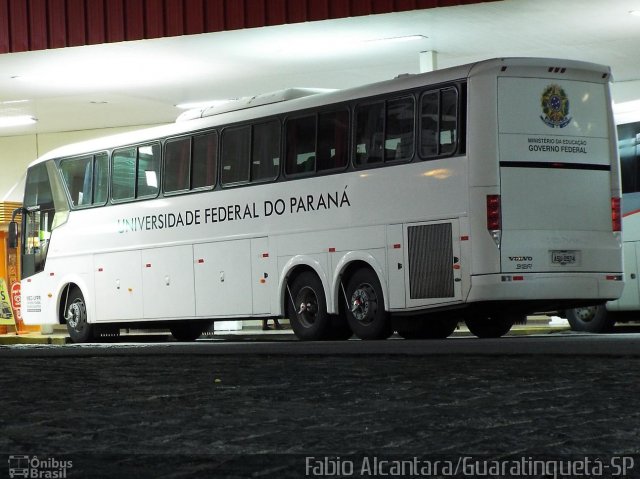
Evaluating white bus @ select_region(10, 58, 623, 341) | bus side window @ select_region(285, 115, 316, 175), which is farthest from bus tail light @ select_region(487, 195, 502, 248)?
bus side window @ select_region(285, 115, 316, 175)

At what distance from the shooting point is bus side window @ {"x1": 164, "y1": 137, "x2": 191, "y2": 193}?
68.7 feet

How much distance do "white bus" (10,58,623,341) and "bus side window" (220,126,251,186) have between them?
0.03 meters

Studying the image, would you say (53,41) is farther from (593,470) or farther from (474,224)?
(593,470)

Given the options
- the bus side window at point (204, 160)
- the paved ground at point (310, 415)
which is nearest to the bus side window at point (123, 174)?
the bus side window at point (204, 160)

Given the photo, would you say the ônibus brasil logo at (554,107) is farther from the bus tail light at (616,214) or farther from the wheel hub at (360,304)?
the wheel hub at (360,304)

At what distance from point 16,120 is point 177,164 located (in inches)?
471

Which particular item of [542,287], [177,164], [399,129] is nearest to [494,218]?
[542,287]

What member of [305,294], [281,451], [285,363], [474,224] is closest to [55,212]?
[305,294]

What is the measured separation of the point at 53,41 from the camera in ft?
75.7

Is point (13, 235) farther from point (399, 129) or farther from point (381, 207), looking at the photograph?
point (399, 129)

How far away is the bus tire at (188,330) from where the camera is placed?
2288cm

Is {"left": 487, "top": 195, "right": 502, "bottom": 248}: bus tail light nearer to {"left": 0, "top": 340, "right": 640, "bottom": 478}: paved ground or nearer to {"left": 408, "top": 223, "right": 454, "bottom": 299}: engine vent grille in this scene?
{"left": 408, "top": 223, "right": 454, "bottom": 299}: engine vent grille

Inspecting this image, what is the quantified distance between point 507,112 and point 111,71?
11.2 meters

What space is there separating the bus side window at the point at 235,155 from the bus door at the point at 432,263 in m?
3.76
